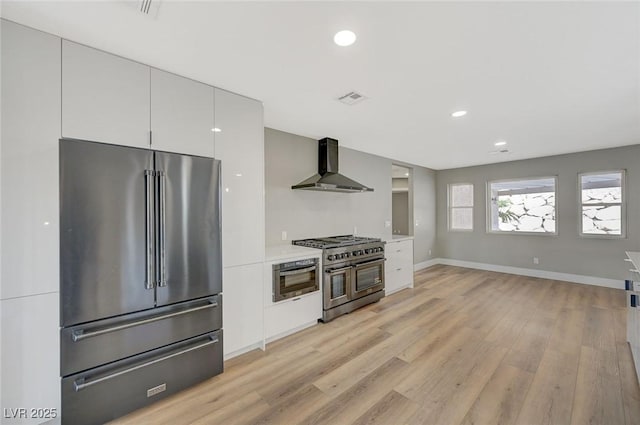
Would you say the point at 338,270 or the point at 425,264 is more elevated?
the point at 338,270

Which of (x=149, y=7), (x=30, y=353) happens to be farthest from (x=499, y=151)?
(x=30, y=353)

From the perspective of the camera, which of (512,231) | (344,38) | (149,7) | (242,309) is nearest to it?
(149,7)

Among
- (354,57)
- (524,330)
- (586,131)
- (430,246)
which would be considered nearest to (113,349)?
(354,57)

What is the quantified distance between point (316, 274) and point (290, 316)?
0.58 meters

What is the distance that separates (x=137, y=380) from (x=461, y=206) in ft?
24.0

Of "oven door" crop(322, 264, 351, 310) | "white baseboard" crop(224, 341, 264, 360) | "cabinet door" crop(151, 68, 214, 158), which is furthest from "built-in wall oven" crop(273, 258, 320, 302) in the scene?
"cabinet door" crop(151, 68, 214, 158)

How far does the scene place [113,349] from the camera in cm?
186

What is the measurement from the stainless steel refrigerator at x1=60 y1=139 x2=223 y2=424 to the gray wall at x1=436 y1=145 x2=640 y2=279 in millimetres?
6504

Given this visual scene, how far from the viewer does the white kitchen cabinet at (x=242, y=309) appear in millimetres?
2523

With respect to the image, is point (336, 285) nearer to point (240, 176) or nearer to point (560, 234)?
point (240, 176)

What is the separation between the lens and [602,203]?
515cm

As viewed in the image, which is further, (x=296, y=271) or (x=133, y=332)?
(x=296, y=271)

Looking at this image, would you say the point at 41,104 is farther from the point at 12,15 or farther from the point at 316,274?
the point at 316,274

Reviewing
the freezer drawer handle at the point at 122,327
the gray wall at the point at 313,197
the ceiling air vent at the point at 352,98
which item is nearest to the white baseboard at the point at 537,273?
the gray wall at the point at 313,197
